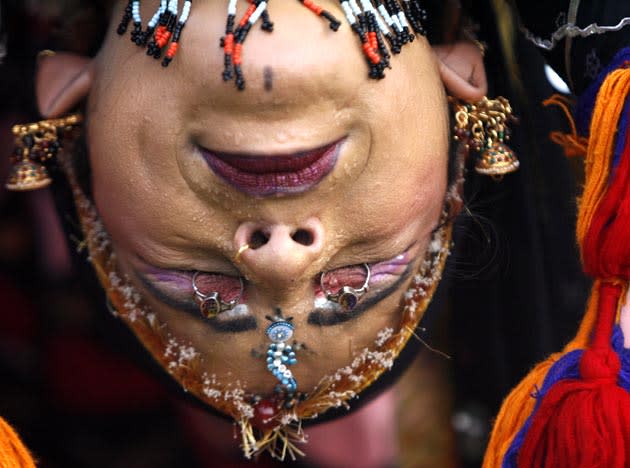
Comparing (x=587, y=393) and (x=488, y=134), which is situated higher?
(x=488, y=134)

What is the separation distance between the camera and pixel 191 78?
99cm

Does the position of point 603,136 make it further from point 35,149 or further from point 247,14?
point 35,149

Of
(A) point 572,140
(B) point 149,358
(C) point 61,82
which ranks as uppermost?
(C) point 61,82

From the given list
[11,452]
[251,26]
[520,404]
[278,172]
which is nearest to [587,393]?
[520,404]

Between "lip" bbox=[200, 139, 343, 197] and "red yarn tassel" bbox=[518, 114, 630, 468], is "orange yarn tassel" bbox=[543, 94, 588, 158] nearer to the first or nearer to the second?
"red yarn tassel" bbox=[518, 114, 630, 468]

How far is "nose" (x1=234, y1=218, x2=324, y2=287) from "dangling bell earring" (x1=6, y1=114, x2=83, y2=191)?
267 mm

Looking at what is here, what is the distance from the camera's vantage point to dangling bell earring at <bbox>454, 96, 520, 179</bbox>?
3.70ft

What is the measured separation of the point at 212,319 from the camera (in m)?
1.09

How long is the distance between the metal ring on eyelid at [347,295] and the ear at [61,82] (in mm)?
360

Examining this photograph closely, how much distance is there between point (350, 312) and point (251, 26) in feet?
1.12

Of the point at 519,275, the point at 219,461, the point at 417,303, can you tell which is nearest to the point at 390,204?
the point at 417,303

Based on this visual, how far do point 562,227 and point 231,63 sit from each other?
0.68m

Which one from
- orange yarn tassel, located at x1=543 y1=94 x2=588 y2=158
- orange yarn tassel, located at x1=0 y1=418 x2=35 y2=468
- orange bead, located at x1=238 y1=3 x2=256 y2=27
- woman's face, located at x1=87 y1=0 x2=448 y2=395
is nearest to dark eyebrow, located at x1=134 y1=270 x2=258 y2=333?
woman's face, located at x1=87 y1=0 x2=448 y2=395

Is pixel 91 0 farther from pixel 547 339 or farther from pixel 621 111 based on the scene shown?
pixel 547 339
